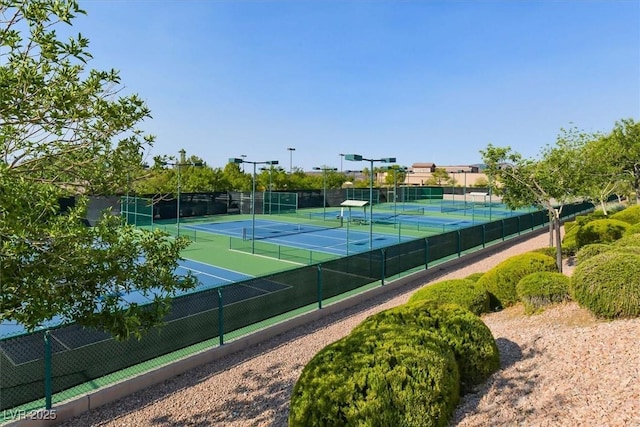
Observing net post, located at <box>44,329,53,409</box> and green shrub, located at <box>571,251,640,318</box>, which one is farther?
green shrub, located at <box>571,251,640,318</box>

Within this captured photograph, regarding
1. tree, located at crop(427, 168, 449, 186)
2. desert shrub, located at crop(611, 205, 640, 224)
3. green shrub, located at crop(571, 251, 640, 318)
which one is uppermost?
tree, located at crop(427, 168, 449, 186)

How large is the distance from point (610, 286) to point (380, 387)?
18.0ft

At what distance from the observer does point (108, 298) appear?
473cm

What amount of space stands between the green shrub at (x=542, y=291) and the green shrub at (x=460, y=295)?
1080 mm

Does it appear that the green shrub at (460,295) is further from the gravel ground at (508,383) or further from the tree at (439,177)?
the tree at (439,177)

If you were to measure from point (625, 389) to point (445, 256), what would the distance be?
47.0 feet

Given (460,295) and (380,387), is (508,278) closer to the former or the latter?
(460,295)

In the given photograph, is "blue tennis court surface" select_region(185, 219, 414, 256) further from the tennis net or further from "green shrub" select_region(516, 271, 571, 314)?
"green shrub" select_region(516, 271, 571, 314)

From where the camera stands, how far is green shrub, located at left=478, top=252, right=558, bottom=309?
11688 millimetres

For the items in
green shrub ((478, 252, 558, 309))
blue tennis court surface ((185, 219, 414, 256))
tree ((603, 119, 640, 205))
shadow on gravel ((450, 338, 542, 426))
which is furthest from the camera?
blue tennis court surface ((185, 219, 414, 256))

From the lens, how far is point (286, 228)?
36000 millimetres

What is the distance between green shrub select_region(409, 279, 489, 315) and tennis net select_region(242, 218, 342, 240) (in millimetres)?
19760

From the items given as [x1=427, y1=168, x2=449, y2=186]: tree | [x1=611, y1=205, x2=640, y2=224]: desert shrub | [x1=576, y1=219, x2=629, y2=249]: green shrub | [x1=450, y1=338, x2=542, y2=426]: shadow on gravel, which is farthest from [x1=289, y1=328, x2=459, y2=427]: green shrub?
[x1=427, y1=168, x2=449, y2=186]: tree

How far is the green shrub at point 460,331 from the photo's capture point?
6.29m
